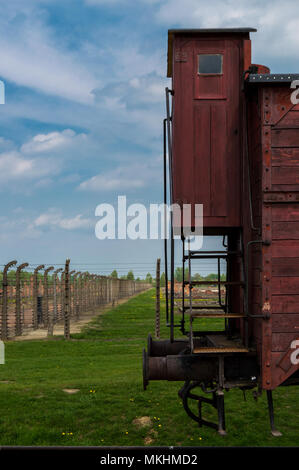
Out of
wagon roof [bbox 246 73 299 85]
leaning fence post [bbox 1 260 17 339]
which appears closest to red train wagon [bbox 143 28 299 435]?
wagon roof [bbox 246 73 299 85]

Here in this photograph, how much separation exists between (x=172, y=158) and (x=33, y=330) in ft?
58.3

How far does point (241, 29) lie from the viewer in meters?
6.19

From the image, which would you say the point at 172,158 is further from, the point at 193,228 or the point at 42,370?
the point at 42,370

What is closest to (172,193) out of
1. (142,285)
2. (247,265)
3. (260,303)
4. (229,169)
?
(229,169)

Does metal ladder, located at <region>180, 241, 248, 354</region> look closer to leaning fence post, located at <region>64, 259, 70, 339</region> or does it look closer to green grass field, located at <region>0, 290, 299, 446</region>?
green grass field, located at <region>0, 290, 299, 446</region>

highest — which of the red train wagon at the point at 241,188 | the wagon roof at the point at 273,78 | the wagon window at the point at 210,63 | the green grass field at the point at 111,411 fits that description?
the wagon window at the point at 210,63

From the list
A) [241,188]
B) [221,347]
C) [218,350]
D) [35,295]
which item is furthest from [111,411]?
[35,295]

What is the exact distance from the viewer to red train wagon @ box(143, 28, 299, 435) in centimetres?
543

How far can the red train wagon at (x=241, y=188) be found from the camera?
214 inches

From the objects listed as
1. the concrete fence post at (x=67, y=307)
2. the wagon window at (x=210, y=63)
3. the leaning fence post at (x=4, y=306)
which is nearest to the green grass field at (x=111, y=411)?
the concrete fence post at (x=67, y=307)

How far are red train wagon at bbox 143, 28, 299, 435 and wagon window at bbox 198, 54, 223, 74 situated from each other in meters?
0.01

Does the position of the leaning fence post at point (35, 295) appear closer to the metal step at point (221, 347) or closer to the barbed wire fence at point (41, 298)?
the barbed wire fence at point (41, 298)

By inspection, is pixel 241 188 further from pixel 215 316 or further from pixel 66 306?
pixel 66 306

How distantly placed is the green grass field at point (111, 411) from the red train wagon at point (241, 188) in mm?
1313
